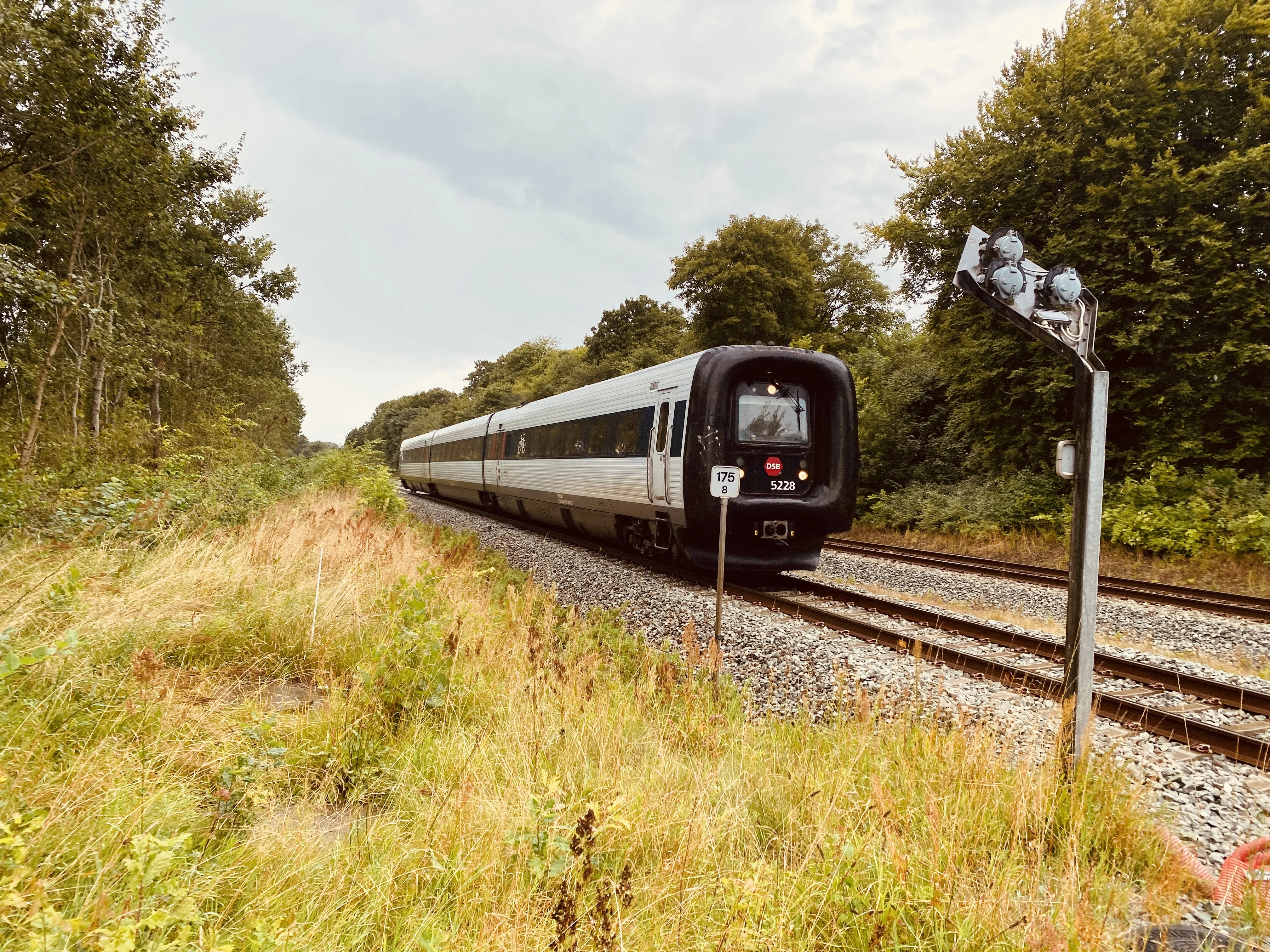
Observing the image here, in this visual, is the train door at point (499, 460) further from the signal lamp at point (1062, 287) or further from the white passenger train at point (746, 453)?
the signal lamp at point (1062, 287)

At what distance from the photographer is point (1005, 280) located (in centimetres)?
299

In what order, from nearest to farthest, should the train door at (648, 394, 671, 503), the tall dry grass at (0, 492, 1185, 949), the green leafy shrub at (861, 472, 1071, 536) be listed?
the tall dry grass at (0, 492, 1185, 949) → the train door at (648, 394, 671, 503) → the green leafy shrub at (861, 472, 1071, 536)

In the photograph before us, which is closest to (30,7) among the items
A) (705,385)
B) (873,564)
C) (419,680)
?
(705,385)

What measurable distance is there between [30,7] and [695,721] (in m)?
A: 13.4

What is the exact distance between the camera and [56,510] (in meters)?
6.70

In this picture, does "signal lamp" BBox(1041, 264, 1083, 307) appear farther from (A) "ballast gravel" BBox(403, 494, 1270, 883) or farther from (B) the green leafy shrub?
(B) the green leafy shrub

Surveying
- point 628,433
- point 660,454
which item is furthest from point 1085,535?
point 628,433

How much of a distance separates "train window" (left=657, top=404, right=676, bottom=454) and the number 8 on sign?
9.54 ft

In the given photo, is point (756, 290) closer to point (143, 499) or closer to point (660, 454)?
point (660, 454)

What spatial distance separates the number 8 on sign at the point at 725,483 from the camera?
6070 mm

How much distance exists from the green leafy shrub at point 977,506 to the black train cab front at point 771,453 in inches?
223

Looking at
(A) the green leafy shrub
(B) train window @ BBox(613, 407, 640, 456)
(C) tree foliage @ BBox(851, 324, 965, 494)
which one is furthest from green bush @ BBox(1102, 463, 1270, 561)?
(B) train window @ BBox(613, 407, 640, 456)

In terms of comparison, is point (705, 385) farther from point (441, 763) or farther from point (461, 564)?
point (441, 763)

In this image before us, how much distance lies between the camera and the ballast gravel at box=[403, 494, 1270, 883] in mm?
3188
